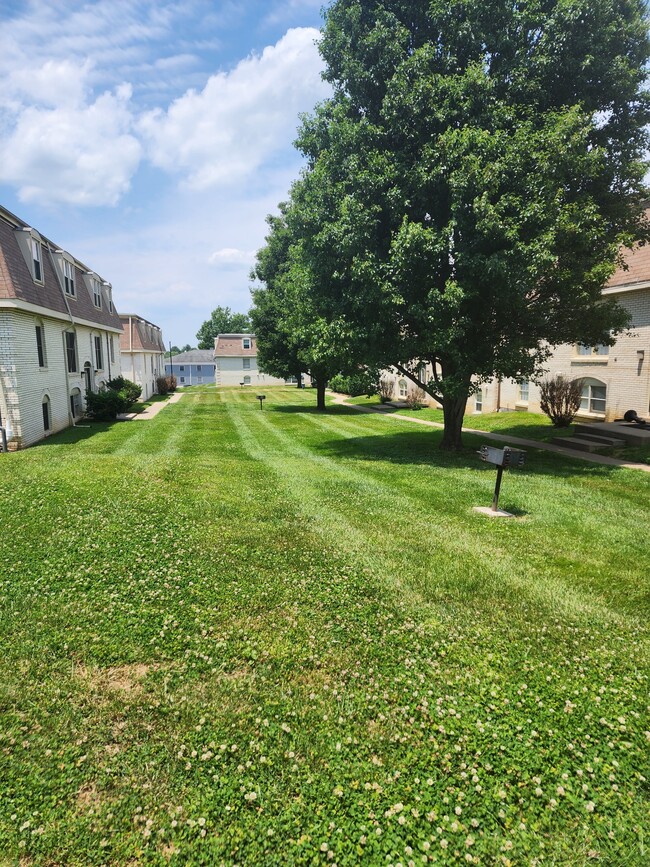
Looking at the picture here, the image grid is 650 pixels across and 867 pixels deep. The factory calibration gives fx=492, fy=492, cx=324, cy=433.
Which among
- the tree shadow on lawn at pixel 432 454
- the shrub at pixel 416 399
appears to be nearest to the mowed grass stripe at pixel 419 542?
the tree shadow on lawn at pixel 432 454

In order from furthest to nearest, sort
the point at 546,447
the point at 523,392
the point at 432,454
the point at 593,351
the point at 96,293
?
the point at 96,293 < the point at 523,392 < the point at 593,351 < the point at 546,447 < the point at 432,454

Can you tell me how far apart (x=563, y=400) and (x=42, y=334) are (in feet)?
69.8

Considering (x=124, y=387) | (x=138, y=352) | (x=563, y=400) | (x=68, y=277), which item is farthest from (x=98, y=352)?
(x=563, y=400)

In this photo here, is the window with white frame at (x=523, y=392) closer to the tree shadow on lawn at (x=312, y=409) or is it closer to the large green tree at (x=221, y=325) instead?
the tree shadow on lawn at (x=312, y=409)

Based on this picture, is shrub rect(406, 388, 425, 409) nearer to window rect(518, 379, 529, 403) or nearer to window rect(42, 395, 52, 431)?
window rect(518, 379, 529, 403)

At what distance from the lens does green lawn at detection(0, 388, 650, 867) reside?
3191mm

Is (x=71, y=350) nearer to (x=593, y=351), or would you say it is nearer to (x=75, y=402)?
(x=75, y=402)

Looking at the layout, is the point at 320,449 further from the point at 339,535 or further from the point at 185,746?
the point at 185,746

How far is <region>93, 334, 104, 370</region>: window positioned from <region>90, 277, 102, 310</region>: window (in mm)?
1997

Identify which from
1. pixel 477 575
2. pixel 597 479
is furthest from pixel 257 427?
pixel 477 575

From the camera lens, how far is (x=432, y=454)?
16.0 m

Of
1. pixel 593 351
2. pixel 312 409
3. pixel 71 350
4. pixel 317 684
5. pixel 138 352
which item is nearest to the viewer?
pixel 317 684

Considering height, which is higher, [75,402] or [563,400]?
[75,402]

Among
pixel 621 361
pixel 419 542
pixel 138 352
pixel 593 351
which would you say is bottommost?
pixel 419 542
